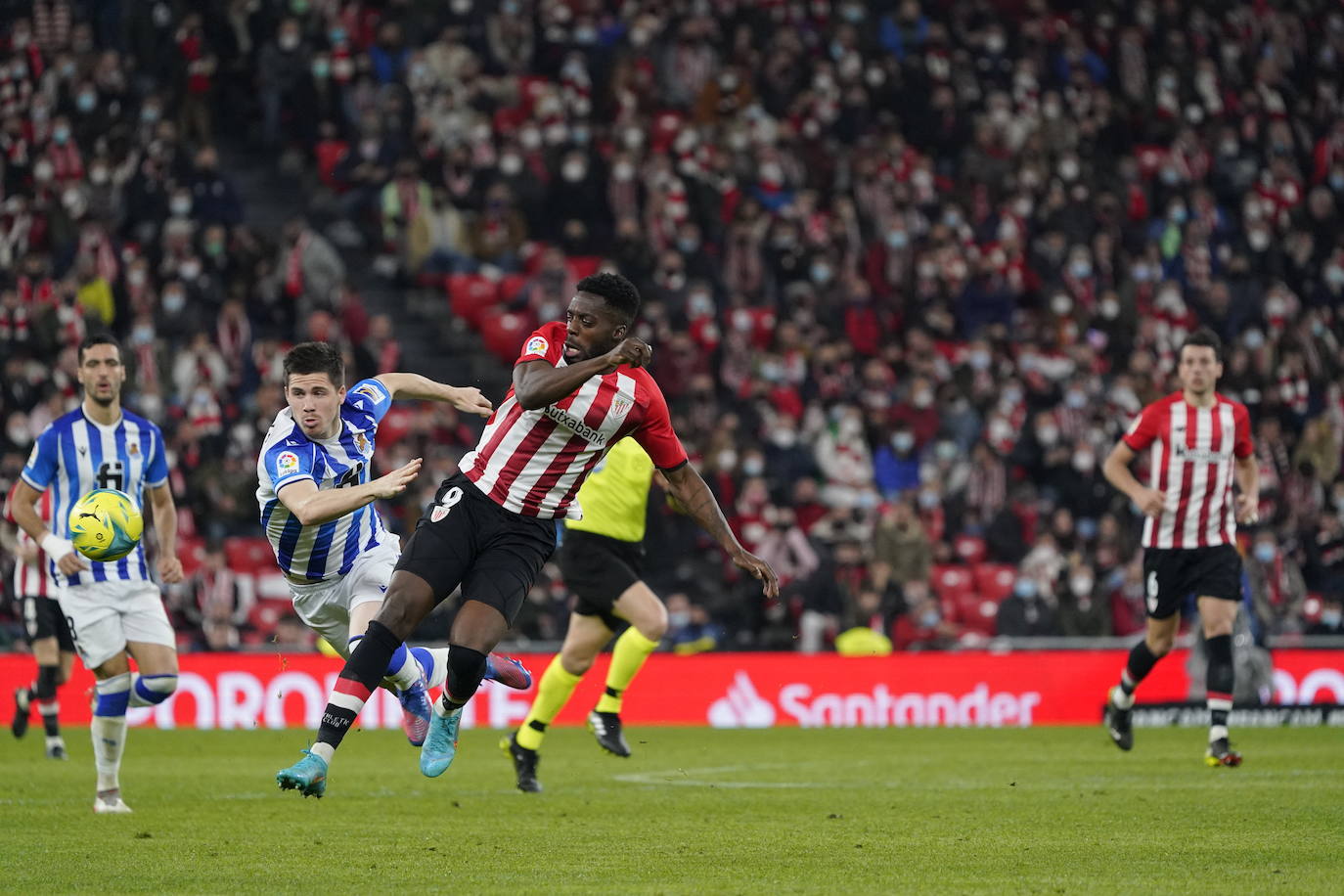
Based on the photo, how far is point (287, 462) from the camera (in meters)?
8.55

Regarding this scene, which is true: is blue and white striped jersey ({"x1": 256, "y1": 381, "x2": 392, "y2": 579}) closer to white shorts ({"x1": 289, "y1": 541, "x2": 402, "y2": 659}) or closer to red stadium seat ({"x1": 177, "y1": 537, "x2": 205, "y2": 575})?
white shorts ({"x1": 289, "y1": 541, "x2": 402, "y2": 659})

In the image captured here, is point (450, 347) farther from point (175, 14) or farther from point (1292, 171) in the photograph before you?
point (1292, 171)

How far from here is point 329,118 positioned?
79.8 feet

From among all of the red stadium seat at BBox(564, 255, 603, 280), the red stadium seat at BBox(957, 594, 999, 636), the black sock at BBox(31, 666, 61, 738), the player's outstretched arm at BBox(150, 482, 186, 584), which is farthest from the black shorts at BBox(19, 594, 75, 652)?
the red stadium seat at BBox(957, 594, 999, 636)

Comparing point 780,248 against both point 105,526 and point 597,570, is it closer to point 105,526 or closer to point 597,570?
point 597,570

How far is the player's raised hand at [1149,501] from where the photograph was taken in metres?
12.6

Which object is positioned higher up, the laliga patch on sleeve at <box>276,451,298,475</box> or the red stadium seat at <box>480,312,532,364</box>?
the red stadium seat at <box>480,312,532,364</box>

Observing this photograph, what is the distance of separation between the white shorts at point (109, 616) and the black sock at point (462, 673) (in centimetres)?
245

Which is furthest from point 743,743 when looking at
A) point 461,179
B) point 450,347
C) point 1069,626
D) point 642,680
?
point 461,179

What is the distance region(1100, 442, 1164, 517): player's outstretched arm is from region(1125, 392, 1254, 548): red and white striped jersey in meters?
0.10

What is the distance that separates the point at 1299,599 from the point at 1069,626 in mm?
2839

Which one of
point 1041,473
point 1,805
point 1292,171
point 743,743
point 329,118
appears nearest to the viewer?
point 1,805

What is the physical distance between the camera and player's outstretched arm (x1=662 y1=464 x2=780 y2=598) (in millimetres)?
8867

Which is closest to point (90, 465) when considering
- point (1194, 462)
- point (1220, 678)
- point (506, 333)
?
point (1194, 462)
